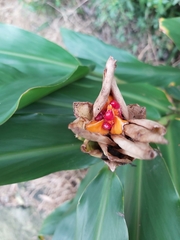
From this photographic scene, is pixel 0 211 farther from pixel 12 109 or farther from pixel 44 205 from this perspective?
pixel 12 109

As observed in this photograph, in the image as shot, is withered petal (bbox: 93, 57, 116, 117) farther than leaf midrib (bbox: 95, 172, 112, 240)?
No

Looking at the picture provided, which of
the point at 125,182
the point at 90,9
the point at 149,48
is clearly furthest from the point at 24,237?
the point at 90,9

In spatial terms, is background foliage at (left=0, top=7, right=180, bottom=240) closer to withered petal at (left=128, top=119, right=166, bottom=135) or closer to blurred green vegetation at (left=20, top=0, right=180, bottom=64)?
withered petal at (left=128, top=119, right=166, bottom=135)

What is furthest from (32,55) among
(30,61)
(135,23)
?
(135,23)

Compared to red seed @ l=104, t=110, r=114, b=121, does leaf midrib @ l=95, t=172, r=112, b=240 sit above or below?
below

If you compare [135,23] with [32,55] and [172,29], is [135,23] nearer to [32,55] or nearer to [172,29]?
[172,29]

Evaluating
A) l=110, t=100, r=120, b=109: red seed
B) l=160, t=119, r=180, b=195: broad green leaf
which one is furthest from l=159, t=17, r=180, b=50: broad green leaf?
l=110, t=100, r=120, b=109: red seed

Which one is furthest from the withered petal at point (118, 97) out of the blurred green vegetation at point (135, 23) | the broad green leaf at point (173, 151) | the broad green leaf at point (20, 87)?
the blurred green vegetation at point (135, 23)
